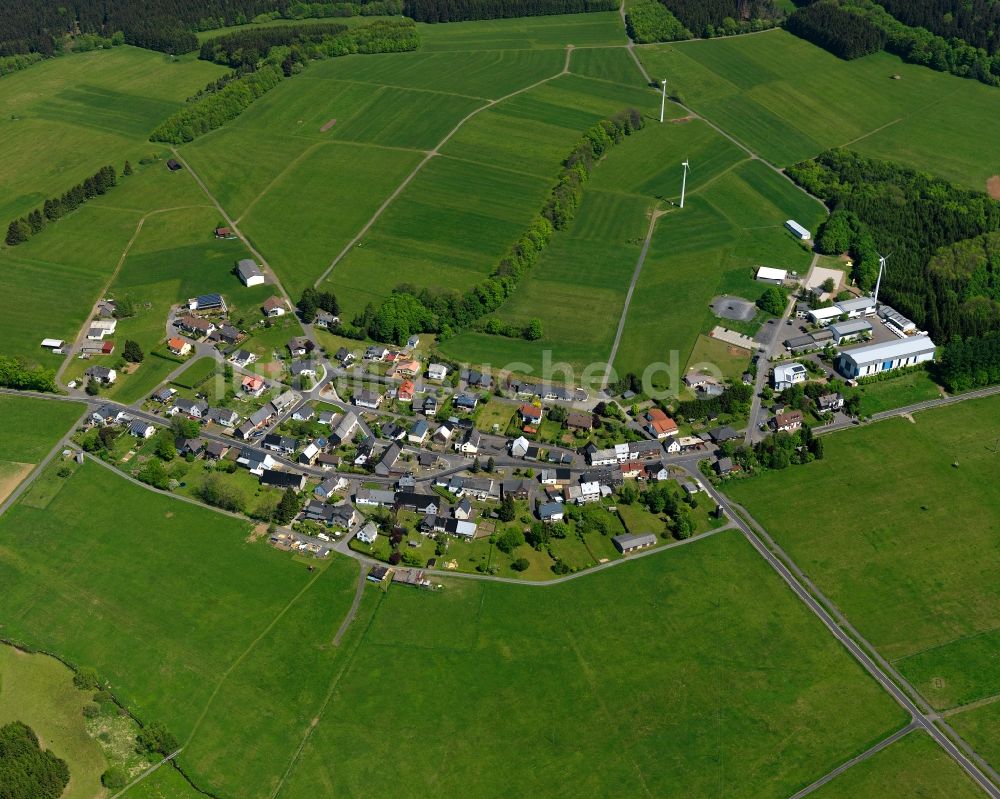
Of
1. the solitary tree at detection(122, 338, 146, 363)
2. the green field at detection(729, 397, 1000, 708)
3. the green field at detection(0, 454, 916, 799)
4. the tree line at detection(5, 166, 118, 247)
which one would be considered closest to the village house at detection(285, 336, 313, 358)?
the solitary tree at detection(122, 338, 146, 363)

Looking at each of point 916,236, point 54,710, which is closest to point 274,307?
point 54,710

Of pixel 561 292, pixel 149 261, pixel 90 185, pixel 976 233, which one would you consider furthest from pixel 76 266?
pixel 976 233

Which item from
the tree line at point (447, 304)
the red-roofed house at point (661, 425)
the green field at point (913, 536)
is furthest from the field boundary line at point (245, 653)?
the green field at point (913, 536)

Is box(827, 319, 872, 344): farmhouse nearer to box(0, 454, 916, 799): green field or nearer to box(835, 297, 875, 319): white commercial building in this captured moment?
box(835, 297, 875, 319): white commercial building

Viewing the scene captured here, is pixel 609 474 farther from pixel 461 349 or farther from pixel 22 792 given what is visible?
pixel 22 792

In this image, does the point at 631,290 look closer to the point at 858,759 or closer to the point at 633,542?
the point at 633,542

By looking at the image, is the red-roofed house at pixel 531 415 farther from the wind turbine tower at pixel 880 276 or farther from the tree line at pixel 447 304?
the wind turbine tower at pixel 880 276
